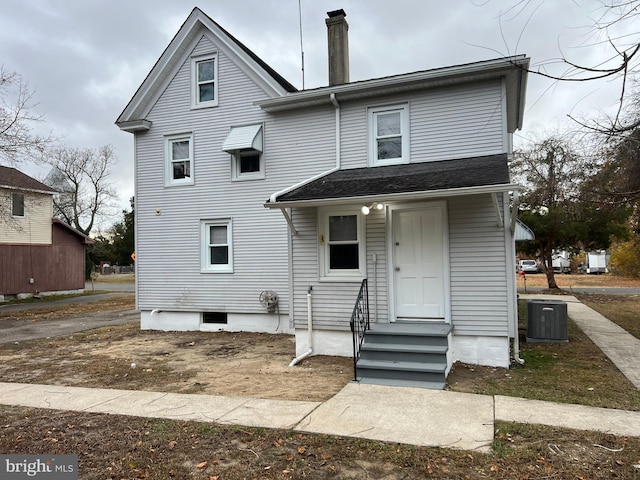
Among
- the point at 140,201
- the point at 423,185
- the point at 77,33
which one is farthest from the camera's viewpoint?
the point at 77,33

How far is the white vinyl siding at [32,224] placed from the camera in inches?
886

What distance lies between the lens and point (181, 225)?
1202 cm

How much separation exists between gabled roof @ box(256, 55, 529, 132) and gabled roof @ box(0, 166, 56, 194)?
1698cm

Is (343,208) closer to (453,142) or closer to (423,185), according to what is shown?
(423,185)

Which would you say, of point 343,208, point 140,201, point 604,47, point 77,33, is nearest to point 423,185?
point 343,208

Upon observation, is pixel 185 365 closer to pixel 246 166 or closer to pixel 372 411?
pixel 372 411

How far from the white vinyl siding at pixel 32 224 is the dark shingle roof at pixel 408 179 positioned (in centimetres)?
1979

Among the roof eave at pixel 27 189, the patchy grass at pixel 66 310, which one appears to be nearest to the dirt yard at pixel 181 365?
the patchy grass at pixel 66 310

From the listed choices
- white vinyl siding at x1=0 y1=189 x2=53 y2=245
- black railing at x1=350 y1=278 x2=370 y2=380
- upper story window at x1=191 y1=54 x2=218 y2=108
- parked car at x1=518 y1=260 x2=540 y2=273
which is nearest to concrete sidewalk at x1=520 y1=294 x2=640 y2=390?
black railing at x1=350 y1=278 x2=370 y2=380

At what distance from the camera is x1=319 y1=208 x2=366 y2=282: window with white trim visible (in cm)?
826

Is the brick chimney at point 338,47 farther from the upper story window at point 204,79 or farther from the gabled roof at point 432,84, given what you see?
the upper story window at point 204,79

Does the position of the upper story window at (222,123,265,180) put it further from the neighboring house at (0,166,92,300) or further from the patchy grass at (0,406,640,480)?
the neighboring house at (0,166,92,300)

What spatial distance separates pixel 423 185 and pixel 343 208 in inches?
72.8

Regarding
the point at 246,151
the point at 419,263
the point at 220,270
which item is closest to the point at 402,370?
the point at 419,263
